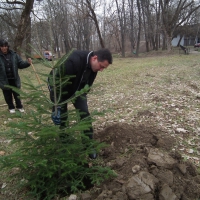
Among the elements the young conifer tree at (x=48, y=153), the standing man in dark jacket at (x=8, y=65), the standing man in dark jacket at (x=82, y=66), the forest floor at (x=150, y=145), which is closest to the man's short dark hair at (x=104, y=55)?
the standing man in dark jacket at (x=82, y=66)

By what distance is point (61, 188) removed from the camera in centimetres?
225

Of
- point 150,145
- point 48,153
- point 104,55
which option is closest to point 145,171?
point 150,145

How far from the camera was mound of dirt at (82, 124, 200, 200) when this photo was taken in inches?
80.4

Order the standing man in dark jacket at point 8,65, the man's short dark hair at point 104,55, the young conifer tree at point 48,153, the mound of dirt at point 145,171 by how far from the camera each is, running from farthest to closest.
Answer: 1. the standing man in dark jacket at point 8,65
2. the man's short dark hair at point 104,55
3. the mound of dirt at point 145,171
4. the young conifer tree at point 48,153

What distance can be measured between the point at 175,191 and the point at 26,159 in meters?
1.71

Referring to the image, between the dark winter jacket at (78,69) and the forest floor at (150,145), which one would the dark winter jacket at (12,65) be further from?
the dark winter jacket at (78,69)

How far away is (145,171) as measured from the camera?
2309 mm

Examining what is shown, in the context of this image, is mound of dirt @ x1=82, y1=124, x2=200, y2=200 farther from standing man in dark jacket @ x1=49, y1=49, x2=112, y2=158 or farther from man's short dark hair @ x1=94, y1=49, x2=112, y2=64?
man's short dark hair @ x1=94, y1=49, x2=112, y2=64

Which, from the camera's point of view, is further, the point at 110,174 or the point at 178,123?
the point at 178,123

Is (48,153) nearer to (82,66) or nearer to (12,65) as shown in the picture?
(82,66)

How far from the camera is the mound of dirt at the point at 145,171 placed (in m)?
2.04

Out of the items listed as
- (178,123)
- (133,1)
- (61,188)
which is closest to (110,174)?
(61,188)

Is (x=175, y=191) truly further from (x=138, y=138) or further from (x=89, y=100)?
(x=89, y=100)

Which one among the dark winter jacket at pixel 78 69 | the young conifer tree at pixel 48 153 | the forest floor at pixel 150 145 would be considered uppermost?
the dark winter jacket at pixel 78 69
